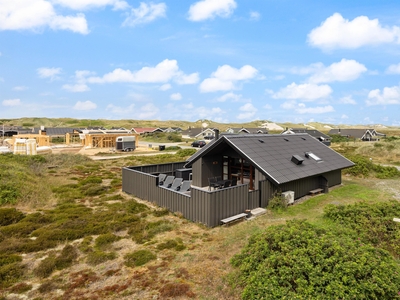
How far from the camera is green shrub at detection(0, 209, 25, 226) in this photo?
12328 mm

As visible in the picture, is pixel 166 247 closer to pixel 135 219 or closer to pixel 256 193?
pixel 135 219

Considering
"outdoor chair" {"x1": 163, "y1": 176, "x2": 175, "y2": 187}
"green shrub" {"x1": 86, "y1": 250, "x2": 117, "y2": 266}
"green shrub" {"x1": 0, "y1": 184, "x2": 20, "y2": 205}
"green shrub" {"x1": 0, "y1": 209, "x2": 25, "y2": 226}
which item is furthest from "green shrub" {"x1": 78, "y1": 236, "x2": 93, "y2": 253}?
"green shrub" {"x1": 0, "y1": 184, "x2": 20, "y2": 205}

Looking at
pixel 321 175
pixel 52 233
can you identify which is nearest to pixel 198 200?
pixel 52 233

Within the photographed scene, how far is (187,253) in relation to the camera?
916 centimetres

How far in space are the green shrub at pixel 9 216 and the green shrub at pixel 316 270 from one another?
37.5 ft

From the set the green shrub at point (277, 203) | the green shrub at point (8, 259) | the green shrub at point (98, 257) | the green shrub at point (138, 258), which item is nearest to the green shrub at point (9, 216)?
the green shrub at point (8, 259)

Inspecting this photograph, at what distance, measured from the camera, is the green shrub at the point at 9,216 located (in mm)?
12328

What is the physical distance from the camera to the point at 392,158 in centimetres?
4053

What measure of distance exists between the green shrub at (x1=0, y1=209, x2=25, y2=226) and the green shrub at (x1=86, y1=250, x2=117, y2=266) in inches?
242

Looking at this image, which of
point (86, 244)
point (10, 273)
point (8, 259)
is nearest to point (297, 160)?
point (86, 244)

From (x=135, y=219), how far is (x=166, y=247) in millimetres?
3552

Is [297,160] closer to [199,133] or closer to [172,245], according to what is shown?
[172,245]

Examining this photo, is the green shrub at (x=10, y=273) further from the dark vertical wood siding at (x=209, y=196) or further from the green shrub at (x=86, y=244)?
the dark vertical wood siding at (x=209, y=196)

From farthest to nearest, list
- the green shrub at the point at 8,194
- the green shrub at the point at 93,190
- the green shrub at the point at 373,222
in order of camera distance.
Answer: the green shrub at the point at 93,190, the green shrub at the point at 8,194, the green shrub at the point at 373,222
